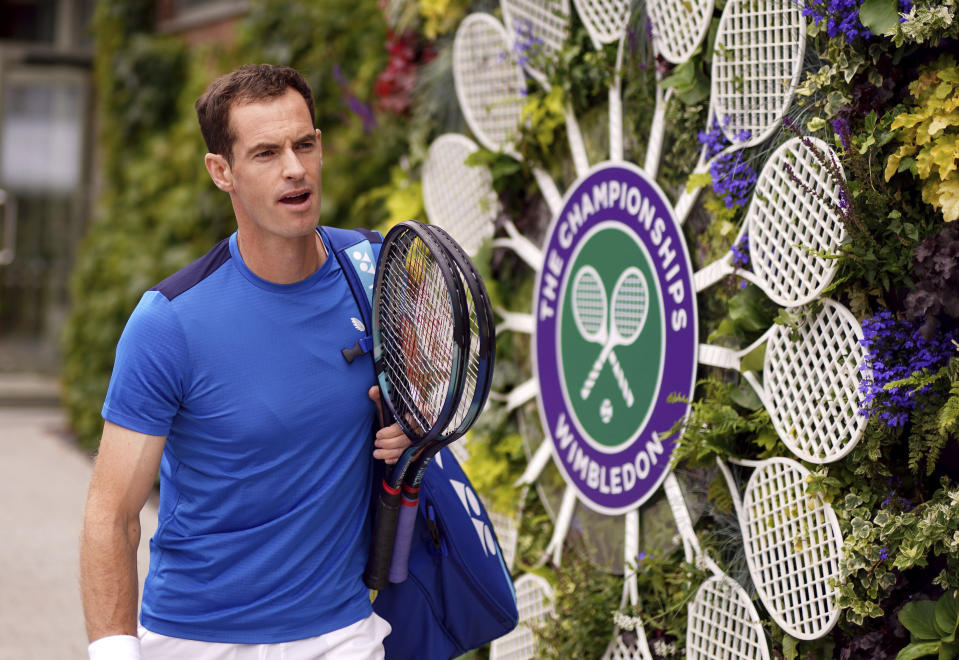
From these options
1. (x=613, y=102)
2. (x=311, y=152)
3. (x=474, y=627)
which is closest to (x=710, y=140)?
(x=613, y=102)

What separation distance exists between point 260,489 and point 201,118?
31.5 inches

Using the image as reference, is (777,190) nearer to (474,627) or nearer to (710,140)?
(710,140)

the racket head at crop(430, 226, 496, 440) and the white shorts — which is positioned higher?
the racket head at crop(430, 226, 496, 440)

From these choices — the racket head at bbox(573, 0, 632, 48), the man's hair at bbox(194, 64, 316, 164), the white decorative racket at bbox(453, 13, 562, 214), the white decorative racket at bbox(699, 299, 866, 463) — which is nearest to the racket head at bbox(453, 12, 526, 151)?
the white decorative racket at bbox(453, 13, 562, 214)

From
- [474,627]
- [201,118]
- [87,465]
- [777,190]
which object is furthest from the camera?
[87,465]

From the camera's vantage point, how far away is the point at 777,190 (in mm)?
2961

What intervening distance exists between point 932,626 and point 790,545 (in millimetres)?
453

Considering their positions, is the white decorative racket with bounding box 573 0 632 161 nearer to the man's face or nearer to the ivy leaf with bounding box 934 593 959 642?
the man's face

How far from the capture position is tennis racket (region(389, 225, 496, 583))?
7.37 ft

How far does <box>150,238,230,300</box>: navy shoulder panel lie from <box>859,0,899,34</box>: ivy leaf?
148 cm

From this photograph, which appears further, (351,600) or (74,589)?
(74,589)

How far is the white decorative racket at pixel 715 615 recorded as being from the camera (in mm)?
3082

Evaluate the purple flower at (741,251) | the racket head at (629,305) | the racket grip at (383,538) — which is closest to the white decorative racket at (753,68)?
the purple flower at (741,251)

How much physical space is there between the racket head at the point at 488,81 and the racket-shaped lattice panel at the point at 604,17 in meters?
0.39
